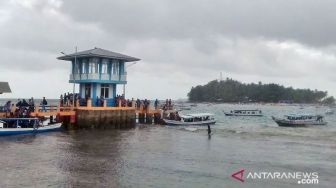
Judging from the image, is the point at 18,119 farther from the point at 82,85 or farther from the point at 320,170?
the point at 320,170

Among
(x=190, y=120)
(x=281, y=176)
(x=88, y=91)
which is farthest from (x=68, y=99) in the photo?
(x=281, y=176)

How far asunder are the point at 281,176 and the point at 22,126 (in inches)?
929

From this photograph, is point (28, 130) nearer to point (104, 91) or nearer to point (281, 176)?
point (104, 91)

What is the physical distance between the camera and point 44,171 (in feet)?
65.5

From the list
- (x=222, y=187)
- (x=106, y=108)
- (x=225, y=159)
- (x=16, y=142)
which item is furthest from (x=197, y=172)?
(x=106, y=108)

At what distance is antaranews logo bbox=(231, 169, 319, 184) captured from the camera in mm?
20047

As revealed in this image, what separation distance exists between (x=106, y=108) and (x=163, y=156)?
17568 millimetres

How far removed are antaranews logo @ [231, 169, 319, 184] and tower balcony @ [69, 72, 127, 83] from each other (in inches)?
990

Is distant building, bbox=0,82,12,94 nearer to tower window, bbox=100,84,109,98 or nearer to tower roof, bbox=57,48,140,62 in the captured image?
tower roof, bbox=57,48,140,62

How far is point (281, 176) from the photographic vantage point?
20.9 m

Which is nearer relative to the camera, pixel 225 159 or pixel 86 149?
pixel 225 159

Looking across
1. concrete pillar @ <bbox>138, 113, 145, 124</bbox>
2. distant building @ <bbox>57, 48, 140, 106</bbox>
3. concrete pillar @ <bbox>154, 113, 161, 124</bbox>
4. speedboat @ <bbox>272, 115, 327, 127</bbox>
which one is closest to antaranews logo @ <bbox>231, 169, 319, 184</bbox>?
distant building @ <bbox>57, 48, 140, 106</bbox>

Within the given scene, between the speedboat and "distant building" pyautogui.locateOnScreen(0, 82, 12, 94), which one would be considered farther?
the speedboat

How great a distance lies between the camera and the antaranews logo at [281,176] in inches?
789
